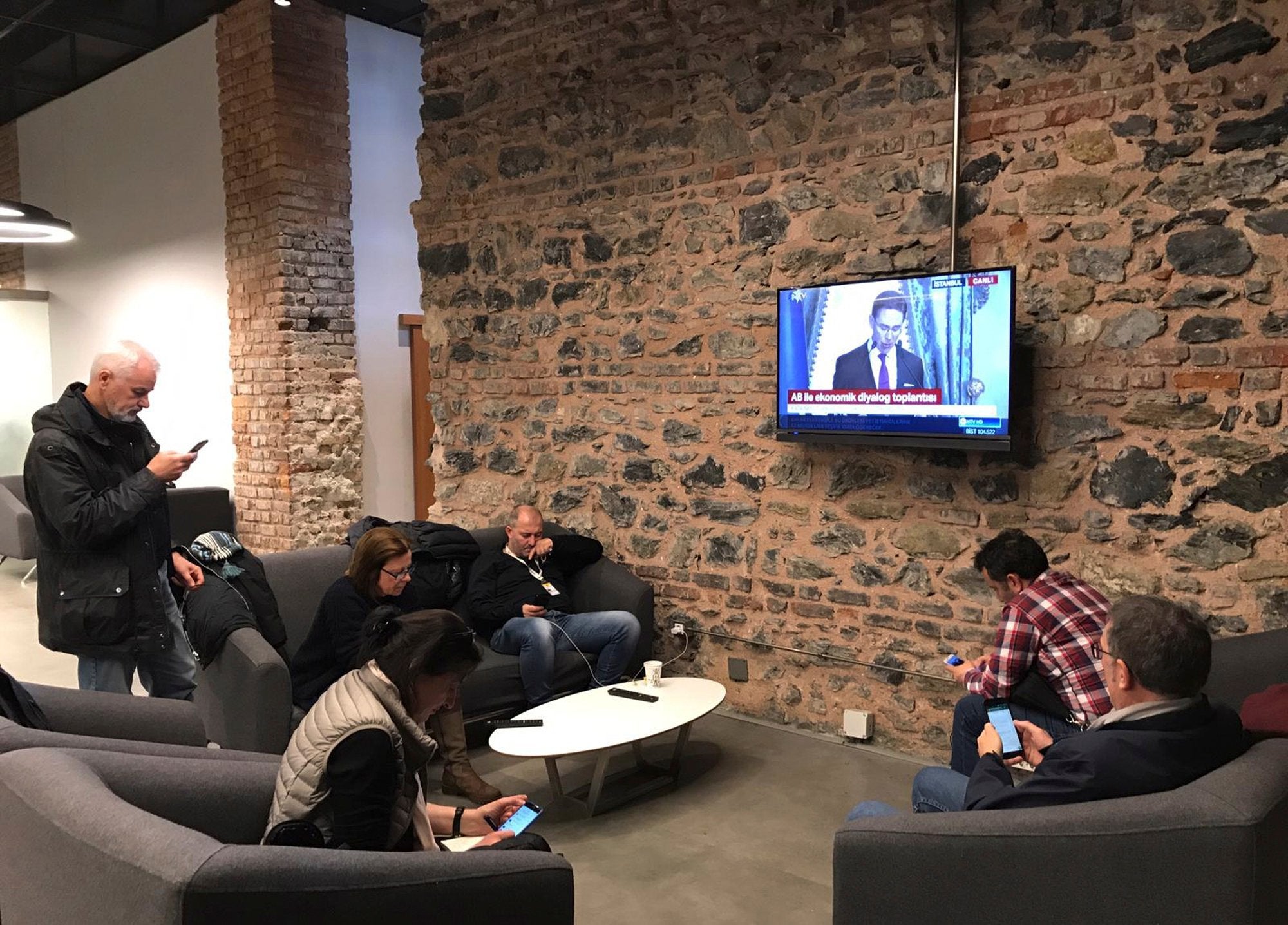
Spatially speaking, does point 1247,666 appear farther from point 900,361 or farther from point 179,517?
point 179,517

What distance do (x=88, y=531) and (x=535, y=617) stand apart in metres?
1.94

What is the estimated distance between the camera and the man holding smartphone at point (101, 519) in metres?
3.15

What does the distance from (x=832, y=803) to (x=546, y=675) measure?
1.32 meters

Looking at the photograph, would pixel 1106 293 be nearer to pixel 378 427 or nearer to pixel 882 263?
pixel 882 263

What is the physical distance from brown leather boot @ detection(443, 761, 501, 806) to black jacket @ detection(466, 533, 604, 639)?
0.91 m

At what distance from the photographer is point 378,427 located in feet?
25.9

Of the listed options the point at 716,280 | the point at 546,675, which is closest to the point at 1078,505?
the point at 716,280

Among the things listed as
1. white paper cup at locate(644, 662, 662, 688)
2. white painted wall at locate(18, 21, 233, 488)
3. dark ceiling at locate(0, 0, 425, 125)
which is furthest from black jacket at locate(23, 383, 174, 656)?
dark ceiling at locate(0, 0, 425, 125)

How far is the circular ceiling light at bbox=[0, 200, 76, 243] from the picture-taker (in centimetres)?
654

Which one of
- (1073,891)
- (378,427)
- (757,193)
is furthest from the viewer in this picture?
(378,427)

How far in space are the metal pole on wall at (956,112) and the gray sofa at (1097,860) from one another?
2.39 meters

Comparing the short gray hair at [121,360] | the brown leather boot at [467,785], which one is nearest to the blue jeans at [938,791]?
the brown leather boot at [467,785]

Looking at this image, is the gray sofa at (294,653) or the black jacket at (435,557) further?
the black jacket at (435,557)

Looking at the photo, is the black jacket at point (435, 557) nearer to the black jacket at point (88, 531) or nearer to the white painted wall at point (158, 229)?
the black jacket at point (88, 531)
